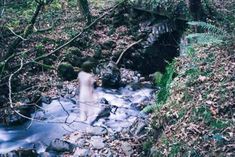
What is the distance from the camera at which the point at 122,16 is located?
13.2 m

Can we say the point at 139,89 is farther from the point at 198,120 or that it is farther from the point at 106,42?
the point at 198,120

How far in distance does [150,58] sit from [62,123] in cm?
468

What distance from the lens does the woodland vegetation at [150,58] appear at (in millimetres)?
4711

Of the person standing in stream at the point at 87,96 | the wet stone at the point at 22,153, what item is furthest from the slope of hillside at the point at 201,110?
the person standing in stream at the point at 87,96

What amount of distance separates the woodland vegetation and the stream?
335 mm

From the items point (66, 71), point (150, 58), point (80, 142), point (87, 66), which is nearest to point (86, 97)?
point (66, 71)

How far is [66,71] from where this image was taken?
10.4 m

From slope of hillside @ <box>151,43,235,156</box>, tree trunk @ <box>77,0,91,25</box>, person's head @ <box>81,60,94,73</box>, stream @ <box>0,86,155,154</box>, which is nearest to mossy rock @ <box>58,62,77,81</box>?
person's head @ <box>81,60,94,73</box>

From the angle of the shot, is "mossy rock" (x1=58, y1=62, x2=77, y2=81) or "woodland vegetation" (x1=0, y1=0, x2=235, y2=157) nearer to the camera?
"woodland vegetation" (x1=0, y1=0, x2=235, y2=157)

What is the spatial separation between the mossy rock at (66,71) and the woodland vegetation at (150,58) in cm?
3

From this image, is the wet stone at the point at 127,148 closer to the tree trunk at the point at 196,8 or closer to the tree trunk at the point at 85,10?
the tree trunk at the point at 196,8

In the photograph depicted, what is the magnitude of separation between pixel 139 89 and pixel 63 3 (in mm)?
7056

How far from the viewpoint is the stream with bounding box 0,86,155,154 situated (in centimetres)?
771

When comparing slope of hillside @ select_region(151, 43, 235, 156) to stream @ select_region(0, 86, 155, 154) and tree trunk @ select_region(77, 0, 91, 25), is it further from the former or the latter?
tree trunk @ select_region(77, 0, 91, 25)
